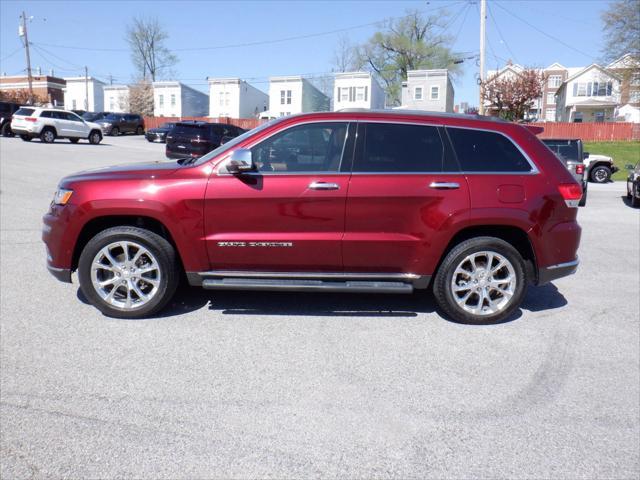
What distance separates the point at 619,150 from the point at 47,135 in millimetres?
32963

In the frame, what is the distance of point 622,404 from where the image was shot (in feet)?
12.0

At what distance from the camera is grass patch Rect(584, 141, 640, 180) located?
29.5m

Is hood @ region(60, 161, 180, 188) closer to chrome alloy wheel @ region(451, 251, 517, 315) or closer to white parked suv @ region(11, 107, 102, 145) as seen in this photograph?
chrome alloy wheel @ region(451, 251, 517, 315)

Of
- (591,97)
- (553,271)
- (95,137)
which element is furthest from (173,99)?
(553,271)

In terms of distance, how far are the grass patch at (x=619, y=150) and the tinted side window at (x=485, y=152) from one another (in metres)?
24.7

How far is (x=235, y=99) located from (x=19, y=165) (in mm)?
50281

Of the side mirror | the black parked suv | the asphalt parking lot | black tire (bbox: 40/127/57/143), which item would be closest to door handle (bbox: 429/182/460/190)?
the asphalt parking lot

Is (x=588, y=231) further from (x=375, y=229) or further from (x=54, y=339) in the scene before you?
(x=54, y=339)

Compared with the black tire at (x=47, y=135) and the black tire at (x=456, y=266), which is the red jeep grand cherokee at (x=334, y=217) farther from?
the black tire at (x=47, y=135)

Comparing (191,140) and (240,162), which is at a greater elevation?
(191,140)

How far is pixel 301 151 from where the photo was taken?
489 cm

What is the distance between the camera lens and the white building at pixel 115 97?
242 ft

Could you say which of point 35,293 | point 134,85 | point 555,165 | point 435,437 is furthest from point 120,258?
point 134,85

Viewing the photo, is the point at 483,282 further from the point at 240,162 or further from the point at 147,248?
the point at 147,248
